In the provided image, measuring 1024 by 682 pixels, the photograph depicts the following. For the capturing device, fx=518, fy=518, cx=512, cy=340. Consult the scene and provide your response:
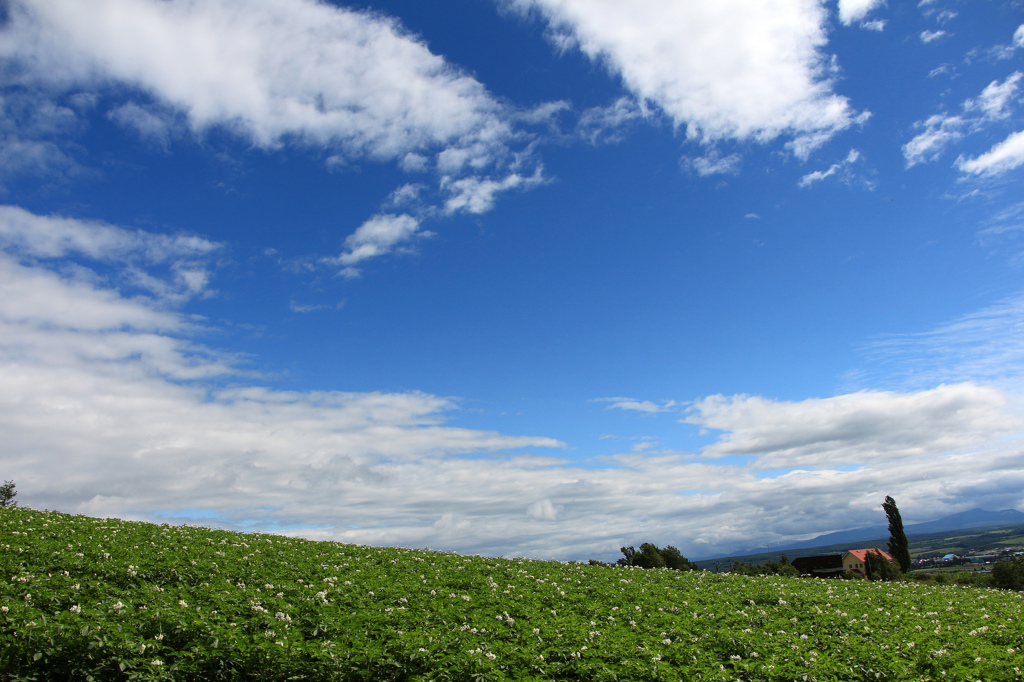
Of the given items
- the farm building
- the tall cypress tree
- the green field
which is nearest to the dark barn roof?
the farm building

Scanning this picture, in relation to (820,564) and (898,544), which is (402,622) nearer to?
(898,544)

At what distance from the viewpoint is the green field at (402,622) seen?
30.9 feet

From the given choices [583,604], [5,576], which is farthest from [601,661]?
[5,576]

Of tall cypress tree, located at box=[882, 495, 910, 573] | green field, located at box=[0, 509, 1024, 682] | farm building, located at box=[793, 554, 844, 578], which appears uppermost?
green field, located at box=[0, 509, 1024, 682]

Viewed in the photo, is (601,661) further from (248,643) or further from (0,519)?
(0,519)

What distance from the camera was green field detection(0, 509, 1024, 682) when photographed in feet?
30.9

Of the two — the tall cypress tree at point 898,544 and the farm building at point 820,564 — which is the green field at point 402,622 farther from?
the farm building at point 820,564

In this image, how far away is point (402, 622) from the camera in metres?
12.1

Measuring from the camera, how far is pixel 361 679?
9344 millimetres

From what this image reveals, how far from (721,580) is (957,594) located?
13.1 meters

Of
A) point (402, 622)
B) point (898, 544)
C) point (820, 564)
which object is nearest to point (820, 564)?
point (820, 564)

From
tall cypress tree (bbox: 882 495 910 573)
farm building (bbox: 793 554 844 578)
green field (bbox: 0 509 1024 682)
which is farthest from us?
farm building (bbox: 793 554 844 578)

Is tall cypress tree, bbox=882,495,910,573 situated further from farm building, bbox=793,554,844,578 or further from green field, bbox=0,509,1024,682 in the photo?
green field, bbox=0,509,1024,682

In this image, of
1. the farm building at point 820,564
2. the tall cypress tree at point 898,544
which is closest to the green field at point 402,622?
the tall cypress tree at point 898,544
